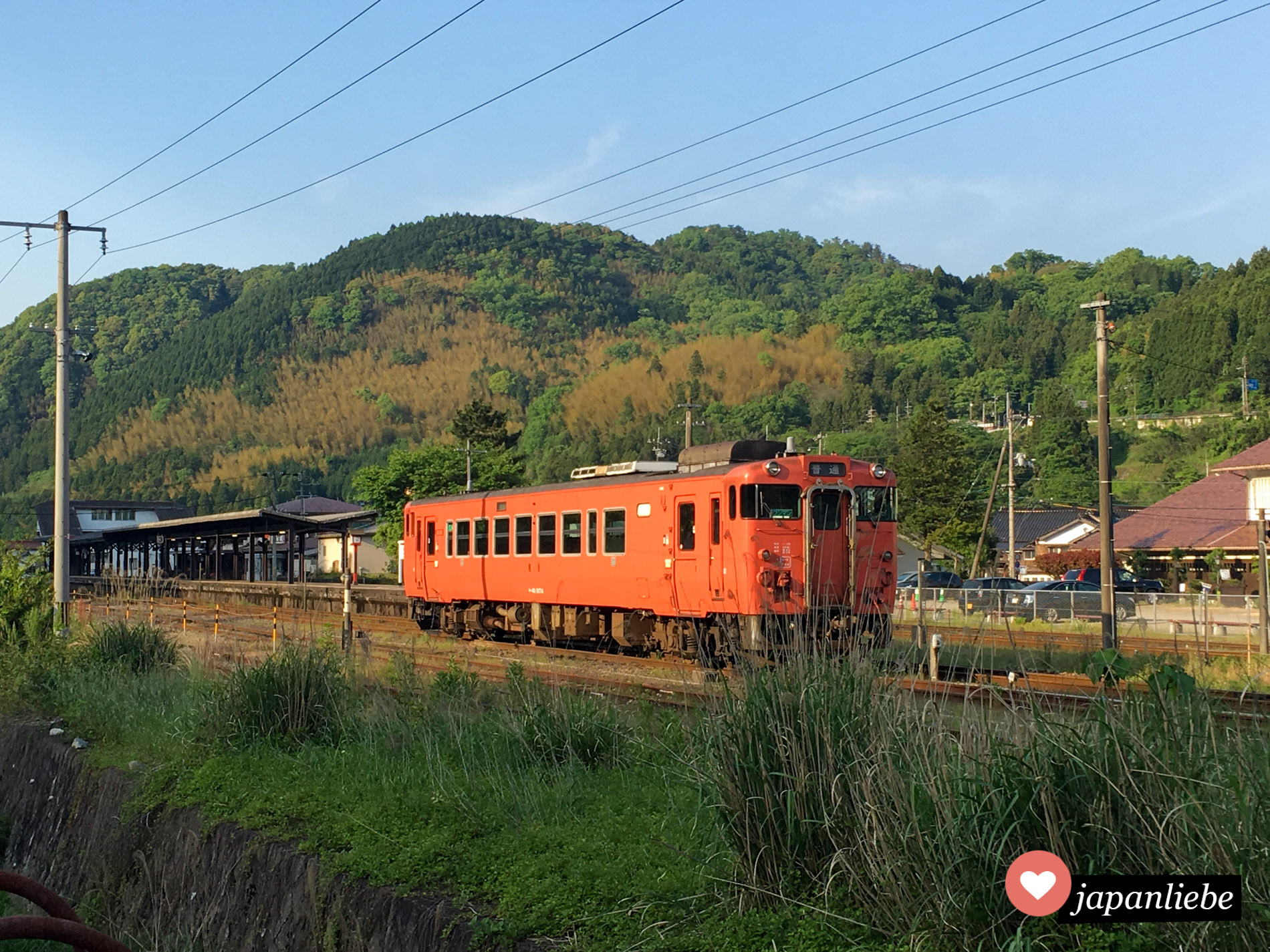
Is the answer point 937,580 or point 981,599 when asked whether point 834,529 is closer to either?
point 981,599

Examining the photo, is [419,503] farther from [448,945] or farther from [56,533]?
[448,945]

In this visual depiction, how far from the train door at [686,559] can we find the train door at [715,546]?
324mm

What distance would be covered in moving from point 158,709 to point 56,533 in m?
10.9

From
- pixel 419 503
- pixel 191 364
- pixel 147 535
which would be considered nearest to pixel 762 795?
pixel 419 503

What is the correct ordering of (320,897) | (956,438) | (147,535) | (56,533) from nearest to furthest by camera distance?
(320,897)
(56,533)
(147,535)
(956,438)

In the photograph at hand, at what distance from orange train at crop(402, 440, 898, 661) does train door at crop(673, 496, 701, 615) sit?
0.02 metres

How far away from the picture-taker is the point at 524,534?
2159 cm

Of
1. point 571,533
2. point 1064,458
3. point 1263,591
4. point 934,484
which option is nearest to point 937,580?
point 934,484

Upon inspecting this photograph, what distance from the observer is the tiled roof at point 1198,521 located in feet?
141

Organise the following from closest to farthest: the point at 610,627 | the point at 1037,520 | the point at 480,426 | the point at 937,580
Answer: the point at 610,627
the point at 937,580
the point at 1037,520
the point at 480,426

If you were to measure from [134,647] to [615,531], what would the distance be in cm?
729

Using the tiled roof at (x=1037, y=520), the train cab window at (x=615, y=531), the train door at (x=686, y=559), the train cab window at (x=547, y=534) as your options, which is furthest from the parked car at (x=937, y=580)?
the train door at (x=686, y=559)

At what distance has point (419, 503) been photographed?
1054 inches

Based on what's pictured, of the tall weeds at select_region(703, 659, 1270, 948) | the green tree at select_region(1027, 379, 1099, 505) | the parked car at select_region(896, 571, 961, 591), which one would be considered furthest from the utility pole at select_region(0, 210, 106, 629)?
the green tree at select_region(1027, 379, 1099, 505)
